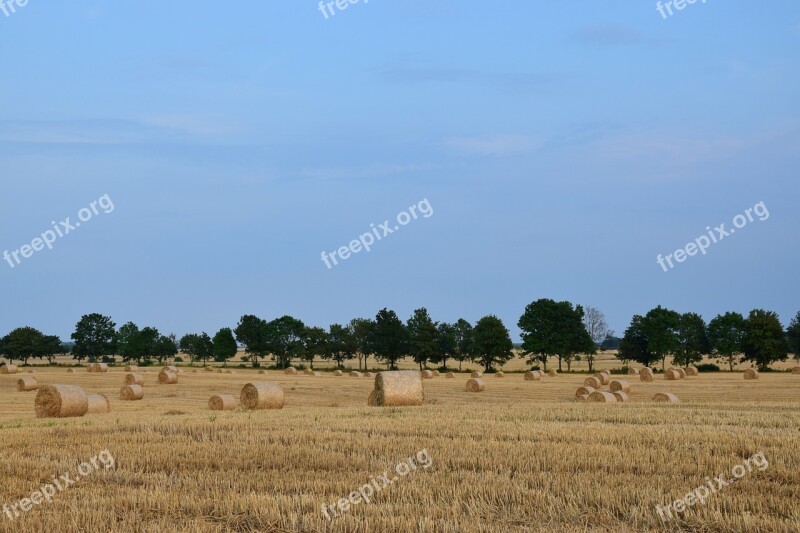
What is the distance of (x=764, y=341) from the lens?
75.6m

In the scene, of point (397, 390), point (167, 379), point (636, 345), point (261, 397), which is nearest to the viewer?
point (397, 390)

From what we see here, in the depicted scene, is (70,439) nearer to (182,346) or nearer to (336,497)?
(336,497)

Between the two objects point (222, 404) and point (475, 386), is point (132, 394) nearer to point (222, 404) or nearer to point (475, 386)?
point (222, 404)

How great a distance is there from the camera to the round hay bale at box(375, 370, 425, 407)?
25375 mm

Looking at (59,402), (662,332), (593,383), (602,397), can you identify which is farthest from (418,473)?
(662,332)

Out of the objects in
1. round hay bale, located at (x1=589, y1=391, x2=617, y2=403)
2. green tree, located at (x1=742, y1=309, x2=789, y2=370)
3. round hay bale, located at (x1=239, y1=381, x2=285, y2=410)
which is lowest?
round hay bale, located at (x1=589, y1=391, x2=617, y2=403)

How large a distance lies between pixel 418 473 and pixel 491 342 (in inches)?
3004

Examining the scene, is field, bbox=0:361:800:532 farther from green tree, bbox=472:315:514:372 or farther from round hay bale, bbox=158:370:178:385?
green tree, bbox=472:315:514:372

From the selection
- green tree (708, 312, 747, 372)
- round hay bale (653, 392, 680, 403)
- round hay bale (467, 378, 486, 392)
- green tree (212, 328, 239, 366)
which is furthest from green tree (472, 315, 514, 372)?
round hay bale (653, 392, 680, 403)

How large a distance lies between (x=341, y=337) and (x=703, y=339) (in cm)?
4221

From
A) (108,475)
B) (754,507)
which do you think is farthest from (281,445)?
(754,507)

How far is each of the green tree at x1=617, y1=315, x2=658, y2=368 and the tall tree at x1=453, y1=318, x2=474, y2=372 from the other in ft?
54.5

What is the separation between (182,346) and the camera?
13588 cm

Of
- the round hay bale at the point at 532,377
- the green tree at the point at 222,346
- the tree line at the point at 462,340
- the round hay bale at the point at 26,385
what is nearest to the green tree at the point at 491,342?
the tree line at the point at 462,340
